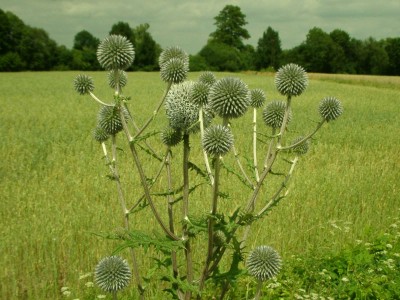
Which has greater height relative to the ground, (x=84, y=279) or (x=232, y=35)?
(x=232, y=35)

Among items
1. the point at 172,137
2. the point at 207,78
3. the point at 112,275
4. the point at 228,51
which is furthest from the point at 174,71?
the point at 228,51

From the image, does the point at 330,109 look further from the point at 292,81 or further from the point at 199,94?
the point at 199,94

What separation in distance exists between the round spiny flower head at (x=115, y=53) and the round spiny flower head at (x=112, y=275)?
1245 millimetres

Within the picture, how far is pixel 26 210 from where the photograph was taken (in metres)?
6.20

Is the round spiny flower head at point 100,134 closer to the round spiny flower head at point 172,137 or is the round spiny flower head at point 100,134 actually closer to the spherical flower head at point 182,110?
the round spiny flower head at point 172,137

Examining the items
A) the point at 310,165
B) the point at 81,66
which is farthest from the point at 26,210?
the point at 81,66

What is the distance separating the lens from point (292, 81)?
9.87ft

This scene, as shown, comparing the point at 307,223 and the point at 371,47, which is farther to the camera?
the point at 371,47

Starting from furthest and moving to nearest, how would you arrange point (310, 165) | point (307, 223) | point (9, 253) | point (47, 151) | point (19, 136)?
point (19, 136)
point (47, 151)
point (310, 165)
point (307, 223)
point (9, 253)

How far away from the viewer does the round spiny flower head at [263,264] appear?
308 cm

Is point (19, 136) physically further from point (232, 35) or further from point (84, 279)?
point (232, 35)

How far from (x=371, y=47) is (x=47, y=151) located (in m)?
84.0

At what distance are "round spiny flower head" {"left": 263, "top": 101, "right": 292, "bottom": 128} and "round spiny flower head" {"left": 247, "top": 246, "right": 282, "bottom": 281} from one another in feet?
3.18

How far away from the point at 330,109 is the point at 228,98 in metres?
1.05
